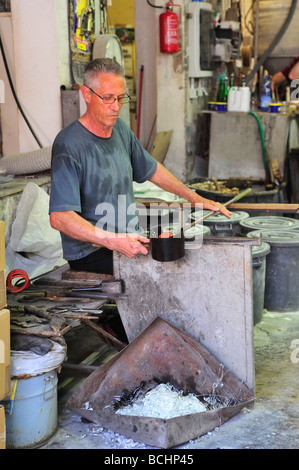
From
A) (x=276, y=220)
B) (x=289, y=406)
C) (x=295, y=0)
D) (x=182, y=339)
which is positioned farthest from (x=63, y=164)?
(x=295, y=0)

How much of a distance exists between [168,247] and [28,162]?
263 cm

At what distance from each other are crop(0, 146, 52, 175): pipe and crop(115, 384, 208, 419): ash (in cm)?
275

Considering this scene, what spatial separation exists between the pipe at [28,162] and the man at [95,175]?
1.61 m

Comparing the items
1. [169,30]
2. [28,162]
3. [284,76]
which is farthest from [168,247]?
[284,76]

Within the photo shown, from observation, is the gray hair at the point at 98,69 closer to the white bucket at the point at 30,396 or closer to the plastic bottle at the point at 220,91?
the white bucket at the point at 30,396

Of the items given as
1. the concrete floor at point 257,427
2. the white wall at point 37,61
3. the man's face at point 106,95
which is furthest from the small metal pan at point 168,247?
the white wall at point 37,61

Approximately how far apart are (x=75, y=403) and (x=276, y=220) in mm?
2850

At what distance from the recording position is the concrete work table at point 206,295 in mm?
3268

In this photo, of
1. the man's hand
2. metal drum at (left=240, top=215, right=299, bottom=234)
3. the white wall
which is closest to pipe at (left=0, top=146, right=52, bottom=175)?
the white wall

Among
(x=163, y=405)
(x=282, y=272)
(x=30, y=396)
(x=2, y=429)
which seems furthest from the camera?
(x=282, y=272)

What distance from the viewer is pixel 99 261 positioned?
370 centimetres

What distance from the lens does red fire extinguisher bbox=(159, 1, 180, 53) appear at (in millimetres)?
6977

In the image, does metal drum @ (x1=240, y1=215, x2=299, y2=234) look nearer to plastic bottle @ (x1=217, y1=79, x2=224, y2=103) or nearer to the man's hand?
the man's hand

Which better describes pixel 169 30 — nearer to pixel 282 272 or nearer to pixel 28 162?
pixel 28 162
